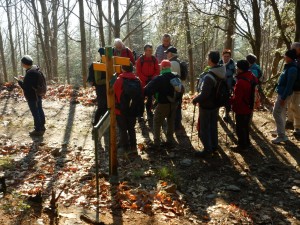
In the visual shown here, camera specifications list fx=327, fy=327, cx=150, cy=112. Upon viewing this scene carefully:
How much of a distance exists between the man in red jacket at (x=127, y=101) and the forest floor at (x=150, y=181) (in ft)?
1.43

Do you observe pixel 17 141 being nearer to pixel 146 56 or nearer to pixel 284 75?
pixel 146 56

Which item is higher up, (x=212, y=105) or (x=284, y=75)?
(x=284, y=75)

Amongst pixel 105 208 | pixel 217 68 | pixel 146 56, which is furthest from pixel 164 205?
pixel 146 56

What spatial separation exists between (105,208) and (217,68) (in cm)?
331

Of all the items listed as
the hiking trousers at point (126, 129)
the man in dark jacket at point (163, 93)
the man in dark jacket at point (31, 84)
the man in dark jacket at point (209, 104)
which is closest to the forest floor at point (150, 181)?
the hiking trousers at point (126, 129)

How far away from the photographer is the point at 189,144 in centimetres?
769

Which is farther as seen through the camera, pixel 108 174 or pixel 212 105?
pixel 212 105

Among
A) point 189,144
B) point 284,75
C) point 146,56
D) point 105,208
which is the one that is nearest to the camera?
point 105,208

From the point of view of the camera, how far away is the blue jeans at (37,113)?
26.4ft

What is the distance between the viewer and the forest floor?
180 inches

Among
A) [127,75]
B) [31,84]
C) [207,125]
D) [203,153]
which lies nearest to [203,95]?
[207,125]

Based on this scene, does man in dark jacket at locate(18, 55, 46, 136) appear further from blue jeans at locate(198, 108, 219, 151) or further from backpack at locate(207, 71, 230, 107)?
backpack at locate(207, 71, 230, 107)

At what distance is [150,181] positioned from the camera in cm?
573

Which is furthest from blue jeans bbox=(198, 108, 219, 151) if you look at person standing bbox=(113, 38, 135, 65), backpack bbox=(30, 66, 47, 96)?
backpack bbox=(30, 66, 47, 96)
